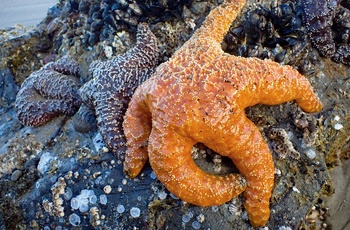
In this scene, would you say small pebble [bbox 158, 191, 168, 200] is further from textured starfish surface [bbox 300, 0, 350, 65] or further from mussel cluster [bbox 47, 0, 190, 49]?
textured starfish surface [bbox 300, 0, 350, 65]

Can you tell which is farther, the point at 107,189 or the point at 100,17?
the point at 100,17

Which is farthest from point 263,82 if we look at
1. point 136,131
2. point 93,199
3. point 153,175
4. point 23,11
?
point 23,11

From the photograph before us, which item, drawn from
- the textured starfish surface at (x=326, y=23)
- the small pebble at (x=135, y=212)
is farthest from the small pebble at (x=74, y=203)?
the textured starfish surface at (x=326, y=23)

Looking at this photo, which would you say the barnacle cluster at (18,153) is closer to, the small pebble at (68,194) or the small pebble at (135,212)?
the small pebble at (68,194)

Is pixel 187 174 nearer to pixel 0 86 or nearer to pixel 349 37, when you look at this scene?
pixel 349 37

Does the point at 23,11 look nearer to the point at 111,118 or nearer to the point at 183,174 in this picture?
the point at 111,118

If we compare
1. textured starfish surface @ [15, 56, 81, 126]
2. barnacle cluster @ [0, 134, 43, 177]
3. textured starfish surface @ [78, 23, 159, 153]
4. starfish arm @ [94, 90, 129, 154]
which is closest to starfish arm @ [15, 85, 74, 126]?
textured starfish surface @ [15, 56, 81, 126]

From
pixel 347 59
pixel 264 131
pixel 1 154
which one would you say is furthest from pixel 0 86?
pixel 347 59

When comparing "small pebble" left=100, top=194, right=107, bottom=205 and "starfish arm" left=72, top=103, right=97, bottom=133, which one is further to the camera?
"starfish arm" left=72, top=103, right=97, bottom=133
